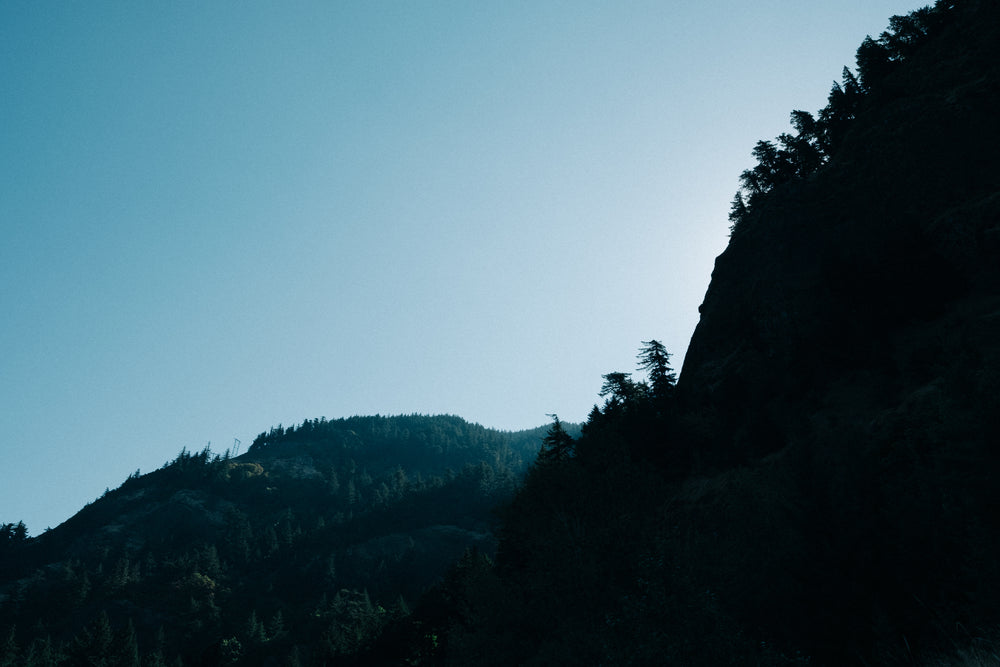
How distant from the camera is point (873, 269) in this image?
3456 cm

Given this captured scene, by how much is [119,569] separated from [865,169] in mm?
201239

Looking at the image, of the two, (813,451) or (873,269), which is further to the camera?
(873,269)

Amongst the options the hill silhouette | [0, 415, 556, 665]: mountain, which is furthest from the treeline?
[0, 415, 556, 665]: mountain

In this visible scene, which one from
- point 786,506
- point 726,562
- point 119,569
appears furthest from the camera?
point 119,569

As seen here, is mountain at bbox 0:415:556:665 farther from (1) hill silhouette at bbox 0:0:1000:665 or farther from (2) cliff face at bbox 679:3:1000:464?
(2) cliff face at bbox 679:3:1000:464

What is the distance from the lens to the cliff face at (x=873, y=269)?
1241 inches

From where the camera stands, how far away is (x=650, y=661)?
12586 mm

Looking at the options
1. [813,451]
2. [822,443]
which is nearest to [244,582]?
[822,443]

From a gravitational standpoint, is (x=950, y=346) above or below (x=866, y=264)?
below

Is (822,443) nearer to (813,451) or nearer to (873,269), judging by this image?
(813,451)

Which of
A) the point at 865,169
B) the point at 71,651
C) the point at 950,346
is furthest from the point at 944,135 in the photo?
the point at 71,651

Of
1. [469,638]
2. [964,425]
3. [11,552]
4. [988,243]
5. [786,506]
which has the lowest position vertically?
[469,638]

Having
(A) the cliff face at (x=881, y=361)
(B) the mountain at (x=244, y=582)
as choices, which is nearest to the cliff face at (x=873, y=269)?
(A) the cliff face at (x=881, y=361)

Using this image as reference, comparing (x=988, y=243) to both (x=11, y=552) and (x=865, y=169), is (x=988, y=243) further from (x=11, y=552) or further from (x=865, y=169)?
(x=11, y=552)
